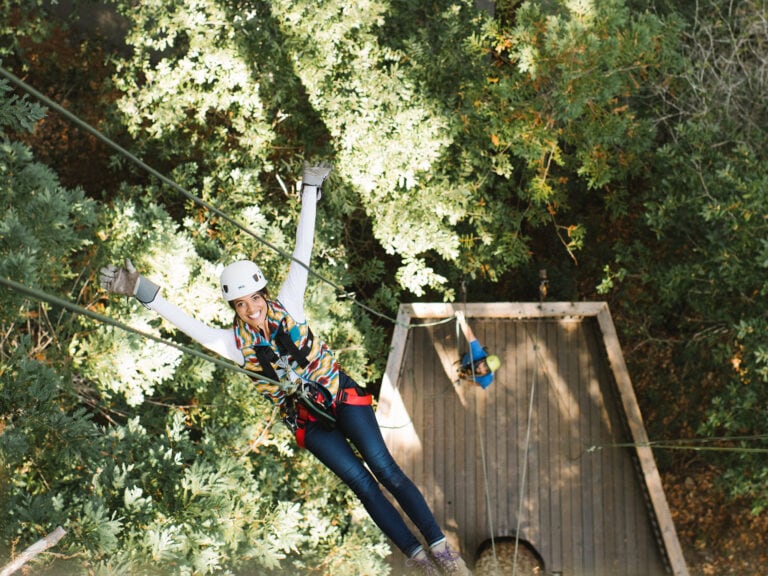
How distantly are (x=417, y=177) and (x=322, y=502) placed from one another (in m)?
3.04

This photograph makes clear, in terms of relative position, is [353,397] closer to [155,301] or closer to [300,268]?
[300,268]

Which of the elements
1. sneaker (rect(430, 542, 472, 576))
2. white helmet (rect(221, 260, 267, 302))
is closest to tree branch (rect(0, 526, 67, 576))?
white helmet (rect(221, 260, 267, 302))

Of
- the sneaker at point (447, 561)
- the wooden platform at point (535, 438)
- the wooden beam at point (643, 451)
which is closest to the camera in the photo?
the sneaker at point (447, 561)

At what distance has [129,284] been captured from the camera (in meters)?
4.21

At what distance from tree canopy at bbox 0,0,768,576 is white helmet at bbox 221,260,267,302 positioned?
2020 mm

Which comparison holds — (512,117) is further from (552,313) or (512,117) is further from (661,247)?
(661,247)

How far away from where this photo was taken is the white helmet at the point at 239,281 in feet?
13.6

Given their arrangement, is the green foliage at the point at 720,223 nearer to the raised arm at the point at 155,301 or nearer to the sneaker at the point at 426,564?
the sneaker at the point at 426,564

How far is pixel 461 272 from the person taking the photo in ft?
29.1

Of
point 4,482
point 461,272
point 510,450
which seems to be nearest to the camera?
point 4,482

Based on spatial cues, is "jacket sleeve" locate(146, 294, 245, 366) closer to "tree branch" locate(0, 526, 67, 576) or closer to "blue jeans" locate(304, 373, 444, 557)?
"blue jeans" locate(304, 373, 444, 557)

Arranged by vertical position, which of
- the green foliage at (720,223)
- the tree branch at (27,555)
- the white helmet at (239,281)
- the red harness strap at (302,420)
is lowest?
the tree branch at (27,555)

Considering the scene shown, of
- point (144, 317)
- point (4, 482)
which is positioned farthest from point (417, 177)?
point (4, 482)

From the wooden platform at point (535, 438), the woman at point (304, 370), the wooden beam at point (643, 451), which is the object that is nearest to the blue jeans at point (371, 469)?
the woman at point (304, 370)
